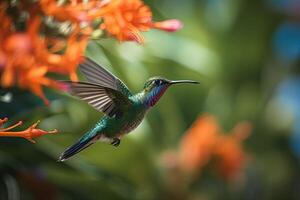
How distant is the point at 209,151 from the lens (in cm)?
196

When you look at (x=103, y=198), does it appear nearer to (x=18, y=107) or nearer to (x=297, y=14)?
(x=18, y=107)

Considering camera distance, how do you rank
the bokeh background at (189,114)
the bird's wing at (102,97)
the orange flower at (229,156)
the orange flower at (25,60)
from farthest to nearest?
the orange flower at (229,156) → the bokeh background at (189,114) → the bird's wing at (102,97) → the orange flower at (25,60)

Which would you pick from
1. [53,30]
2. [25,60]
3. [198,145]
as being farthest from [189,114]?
[25,60]

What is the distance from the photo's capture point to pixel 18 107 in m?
1.15

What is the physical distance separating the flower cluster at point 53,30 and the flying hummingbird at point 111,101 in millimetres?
35

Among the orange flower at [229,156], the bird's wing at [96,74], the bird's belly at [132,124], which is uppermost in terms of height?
the orange flower at [229,156]

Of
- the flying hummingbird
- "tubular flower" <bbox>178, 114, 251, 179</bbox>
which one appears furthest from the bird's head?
"tubular flower" <bbox>178, 114, 251, 179</bbox>

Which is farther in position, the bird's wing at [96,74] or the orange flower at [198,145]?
the orange flower at [198,145]

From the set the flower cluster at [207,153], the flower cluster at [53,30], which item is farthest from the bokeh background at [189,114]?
the flower cluster at [53,30]

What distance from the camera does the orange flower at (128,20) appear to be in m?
0.85

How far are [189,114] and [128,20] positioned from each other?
4.53 ft

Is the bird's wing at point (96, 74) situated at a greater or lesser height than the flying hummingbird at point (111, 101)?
greater

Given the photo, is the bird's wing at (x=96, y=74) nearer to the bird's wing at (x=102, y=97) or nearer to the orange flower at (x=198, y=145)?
the bird's wing at (x=102, y=97)

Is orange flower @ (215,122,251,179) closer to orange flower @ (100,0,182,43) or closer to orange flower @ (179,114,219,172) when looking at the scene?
orange flower @ (179,114,219,172)
